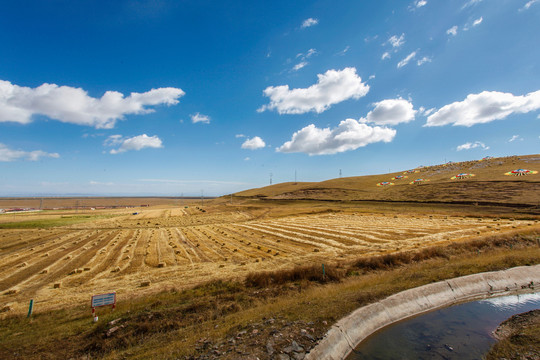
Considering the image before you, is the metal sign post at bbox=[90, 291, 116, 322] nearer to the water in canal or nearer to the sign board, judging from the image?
the sign board

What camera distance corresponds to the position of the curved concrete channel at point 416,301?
34.3 ft

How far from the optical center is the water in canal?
1061 centimetres

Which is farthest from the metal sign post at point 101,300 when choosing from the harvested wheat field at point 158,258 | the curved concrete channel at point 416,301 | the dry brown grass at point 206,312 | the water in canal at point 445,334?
the water in canal at point 445,334

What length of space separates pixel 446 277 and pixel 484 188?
10033cm

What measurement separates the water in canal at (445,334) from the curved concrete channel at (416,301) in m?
0.37

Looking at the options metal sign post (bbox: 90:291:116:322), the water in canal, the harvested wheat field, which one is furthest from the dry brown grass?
the harvested wheat field

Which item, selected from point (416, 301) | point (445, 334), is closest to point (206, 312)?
point (416, 301)

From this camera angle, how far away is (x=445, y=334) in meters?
12.1

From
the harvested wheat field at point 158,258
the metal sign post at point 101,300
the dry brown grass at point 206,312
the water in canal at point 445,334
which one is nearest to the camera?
the dry brown grass at point 206,312

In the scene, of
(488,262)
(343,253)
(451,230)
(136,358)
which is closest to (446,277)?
(488,262)

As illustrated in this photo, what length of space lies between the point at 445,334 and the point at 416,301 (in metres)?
2.44

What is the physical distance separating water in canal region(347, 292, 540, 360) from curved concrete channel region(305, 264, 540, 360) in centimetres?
37

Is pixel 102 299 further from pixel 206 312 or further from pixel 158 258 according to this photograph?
pixel 158 258

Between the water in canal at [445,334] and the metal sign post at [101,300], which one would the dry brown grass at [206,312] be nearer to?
the metal sign post at [101,300]
